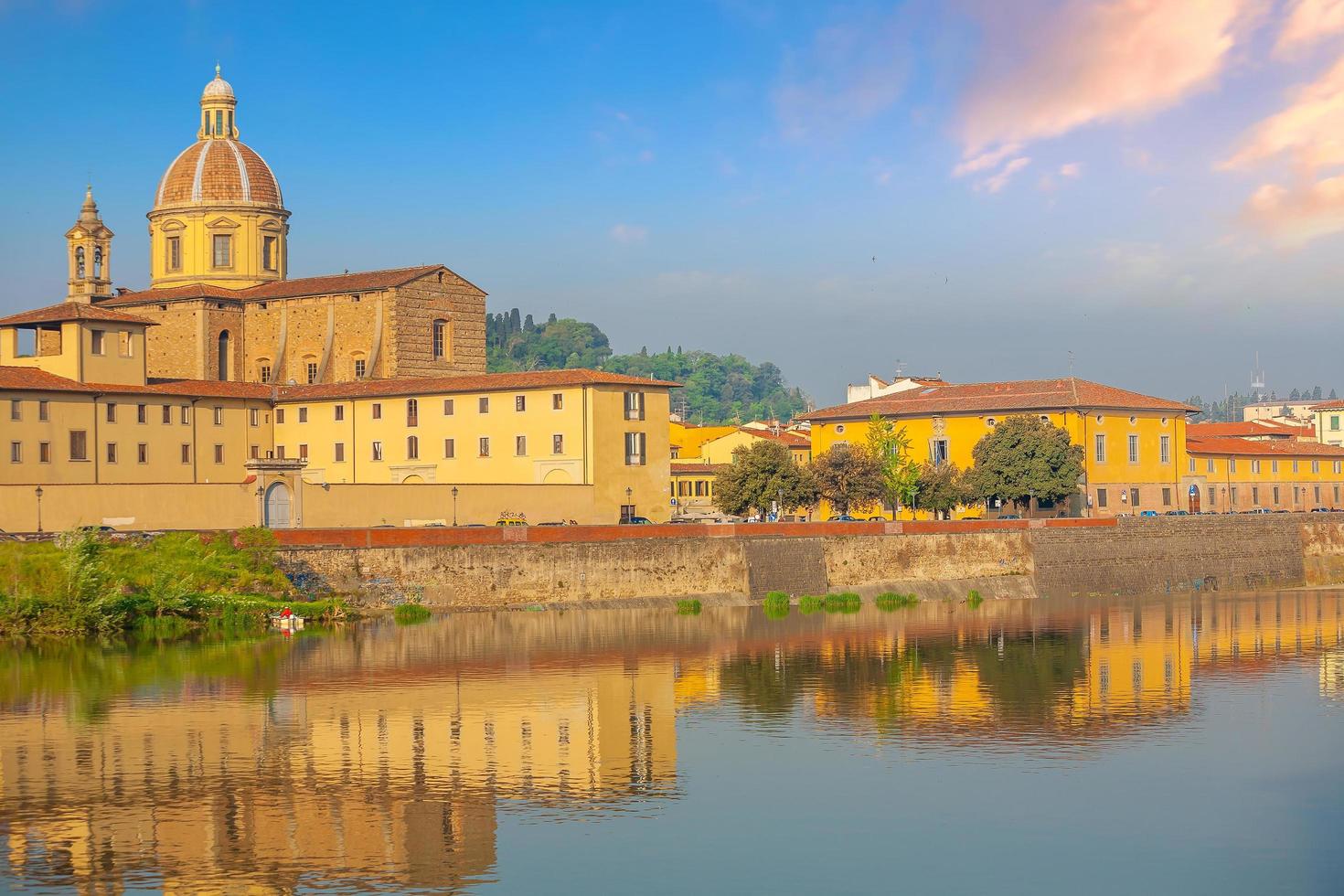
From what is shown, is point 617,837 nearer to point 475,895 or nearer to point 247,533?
point 475,895

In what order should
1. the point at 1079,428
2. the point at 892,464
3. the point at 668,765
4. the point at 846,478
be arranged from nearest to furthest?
the point at 668,765 < the point at 846,478 < the point at 892,464 < the point at 1079,428

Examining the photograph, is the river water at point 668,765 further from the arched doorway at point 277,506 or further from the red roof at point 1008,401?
the red roof at point 1008,401

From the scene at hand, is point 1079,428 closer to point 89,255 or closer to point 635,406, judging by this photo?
point 635,406

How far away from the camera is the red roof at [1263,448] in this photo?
8156 centimetres

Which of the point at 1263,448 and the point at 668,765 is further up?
the point at 1263,448

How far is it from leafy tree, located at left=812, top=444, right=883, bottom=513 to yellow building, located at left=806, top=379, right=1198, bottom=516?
4770 mm

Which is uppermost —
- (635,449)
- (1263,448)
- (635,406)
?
(635,406)

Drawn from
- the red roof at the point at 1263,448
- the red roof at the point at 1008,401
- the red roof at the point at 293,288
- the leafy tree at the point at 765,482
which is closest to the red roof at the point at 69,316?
the red roof at the point at 293,288

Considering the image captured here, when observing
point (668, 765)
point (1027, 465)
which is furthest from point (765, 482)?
point (668, 765)

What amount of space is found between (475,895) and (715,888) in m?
2.63

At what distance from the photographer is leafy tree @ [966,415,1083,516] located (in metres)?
66.1

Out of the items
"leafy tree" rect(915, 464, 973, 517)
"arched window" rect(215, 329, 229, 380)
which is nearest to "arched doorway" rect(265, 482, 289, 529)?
"arched window" rect(215, 329, 229, 380)

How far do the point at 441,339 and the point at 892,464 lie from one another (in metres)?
18.8

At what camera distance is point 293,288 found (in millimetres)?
71750
